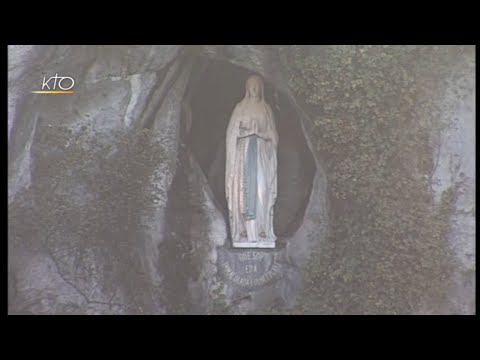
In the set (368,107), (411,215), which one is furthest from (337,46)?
(411,215)

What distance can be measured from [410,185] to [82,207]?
3.45 metres

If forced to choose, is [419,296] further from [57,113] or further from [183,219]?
[57,113]

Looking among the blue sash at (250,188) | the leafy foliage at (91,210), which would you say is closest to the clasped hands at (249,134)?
the blue sash at (250,188)

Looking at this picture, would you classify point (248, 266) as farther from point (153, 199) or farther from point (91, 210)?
point (91, 210)

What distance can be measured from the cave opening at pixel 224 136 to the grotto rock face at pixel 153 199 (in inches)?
3.0

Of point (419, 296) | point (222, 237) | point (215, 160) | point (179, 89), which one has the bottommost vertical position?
point (419, 296)

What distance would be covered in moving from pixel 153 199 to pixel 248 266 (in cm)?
126

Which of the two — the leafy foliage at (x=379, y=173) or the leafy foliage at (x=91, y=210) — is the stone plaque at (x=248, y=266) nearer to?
the leafy foliage at (x=379, y=173)

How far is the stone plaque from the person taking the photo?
955 cm

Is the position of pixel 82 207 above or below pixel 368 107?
below

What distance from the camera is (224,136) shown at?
9.97 m

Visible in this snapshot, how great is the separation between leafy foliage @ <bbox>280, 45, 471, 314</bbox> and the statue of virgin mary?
651 millimetres

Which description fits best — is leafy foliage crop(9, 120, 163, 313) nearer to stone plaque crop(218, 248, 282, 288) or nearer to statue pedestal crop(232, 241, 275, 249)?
stone plaque crop(218, 248, 282, 288)

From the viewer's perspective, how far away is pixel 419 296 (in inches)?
356
